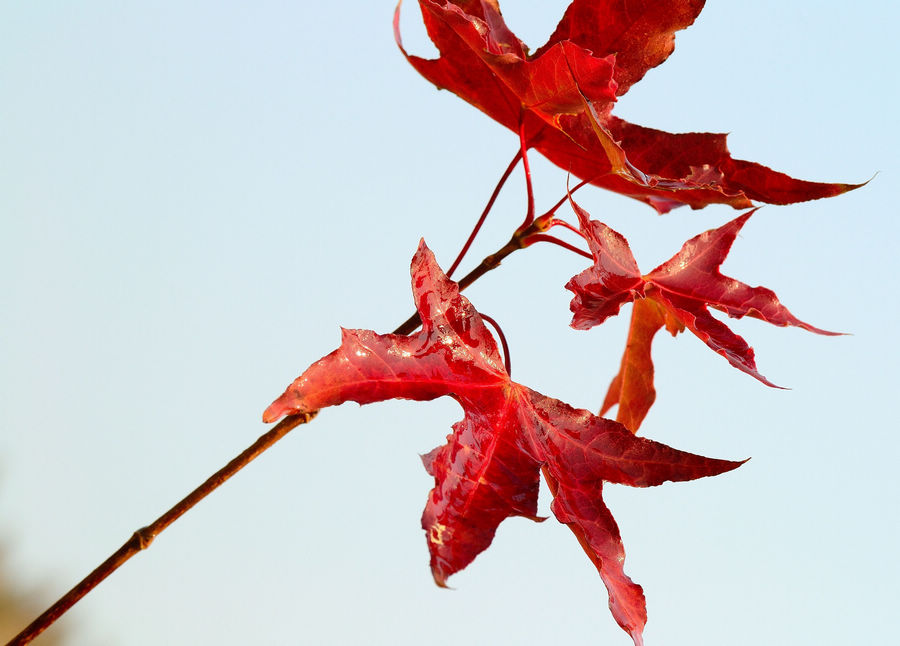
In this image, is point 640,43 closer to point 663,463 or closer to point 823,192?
point 823,192

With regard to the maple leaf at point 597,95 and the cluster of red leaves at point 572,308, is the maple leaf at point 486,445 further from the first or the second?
the maple leaf at point 597,95

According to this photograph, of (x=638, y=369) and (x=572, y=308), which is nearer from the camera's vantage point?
(x=572, y=308)

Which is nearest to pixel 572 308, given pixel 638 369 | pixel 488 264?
pixel 488 264

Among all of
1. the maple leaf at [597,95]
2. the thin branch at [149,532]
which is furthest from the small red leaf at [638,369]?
the thin branch at [149,532]

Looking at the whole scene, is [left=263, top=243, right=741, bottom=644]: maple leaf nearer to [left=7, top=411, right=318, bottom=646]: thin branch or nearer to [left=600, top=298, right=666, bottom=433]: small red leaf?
[left=7, top=411, right=318, bottom=646]: thin branch

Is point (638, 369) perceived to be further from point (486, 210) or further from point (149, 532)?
point (149, 532)
